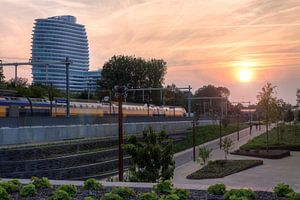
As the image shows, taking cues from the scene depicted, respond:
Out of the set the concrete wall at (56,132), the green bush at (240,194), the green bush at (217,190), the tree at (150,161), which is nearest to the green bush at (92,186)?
the green bush at (217,190)

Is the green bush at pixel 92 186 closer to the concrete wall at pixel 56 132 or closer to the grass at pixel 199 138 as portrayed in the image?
the concrete wall at pixel 56 132

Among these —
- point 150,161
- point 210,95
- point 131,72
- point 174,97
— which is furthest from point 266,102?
point 210,95

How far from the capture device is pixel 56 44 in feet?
306

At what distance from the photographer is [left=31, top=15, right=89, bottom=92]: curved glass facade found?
3647 inches

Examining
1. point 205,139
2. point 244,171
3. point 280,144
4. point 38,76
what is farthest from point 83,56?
point 244,171

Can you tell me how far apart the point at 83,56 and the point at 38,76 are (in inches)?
568

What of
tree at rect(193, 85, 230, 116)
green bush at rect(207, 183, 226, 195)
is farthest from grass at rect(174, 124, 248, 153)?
tree at rect(193, 85, 230, 116)

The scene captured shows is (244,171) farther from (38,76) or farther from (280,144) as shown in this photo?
(38,76)

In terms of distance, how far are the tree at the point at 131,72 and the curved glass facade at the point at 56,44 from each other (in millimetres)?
8372

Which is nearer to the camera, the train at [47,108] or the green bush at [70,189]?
the green bush at [70,189]

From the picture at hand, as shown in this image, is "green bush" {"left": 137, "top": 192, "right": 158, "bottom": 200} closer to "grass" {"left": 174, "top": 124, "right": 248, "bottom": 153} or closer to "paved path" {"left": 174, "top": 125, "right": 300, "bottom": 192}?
"paved path" {"left": 174, "top": 125, "right": 300, "bottom": 192}

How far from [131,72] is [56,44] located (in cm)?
1563

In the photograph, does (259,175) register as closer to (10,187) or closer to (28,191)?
(10,187)

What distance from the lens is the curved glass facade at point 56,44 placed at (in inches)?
3647
